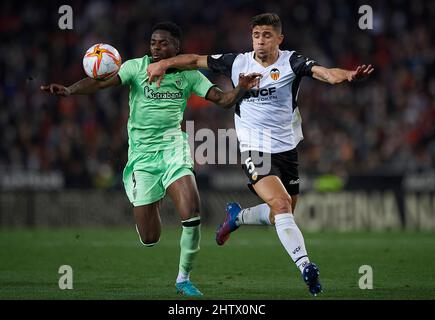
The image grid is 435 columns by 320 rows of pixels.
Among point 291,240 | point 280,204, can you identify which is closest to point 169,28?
point 280,204

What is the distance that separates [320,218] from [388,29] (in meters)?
7.67

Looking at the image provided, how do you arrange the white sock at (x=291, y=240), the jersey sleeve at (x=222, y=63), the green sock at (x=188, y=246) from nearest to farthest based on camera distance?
the white sock at (x=291, y=240) → the green sock at (x=188, y=246) → the jersey sleeve at (x=222, y=63)

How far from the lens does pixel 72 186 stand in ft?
64.6

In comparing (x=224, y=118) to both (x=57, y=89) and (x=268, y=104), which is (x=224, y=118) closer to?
(x=268, y=104)

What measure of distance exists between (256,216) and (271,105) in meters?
1.49

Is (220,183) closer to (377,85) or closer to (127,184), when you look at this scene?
(377,85)

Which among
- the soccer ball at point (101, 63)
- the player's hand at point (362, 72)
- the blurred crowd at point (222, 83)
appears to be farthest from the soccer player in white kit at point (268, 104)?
the blurred crowd at point (222, 83)

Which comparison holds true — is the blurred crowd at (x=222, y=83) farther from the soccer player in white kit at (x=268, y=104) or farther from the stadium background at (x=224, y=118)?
the soccer player in white kit at (x=268, y=104)

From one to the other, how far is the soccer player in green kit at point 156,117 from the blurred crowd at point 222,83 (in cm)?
1018

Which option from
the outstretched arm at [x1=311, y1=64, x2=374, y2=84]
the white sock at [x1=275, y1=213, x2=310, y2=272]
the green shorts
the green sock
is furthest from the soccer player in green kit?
the white sock at [x1=275, y1=213, x2=310, y2=272]

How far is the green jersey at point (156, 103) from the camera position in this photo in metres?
9.59

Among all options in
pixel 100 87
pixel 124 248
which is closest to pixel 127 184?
pixel 100 87

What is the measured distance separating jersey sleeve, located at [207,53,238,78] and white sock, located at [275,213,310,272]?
5.99 feet
